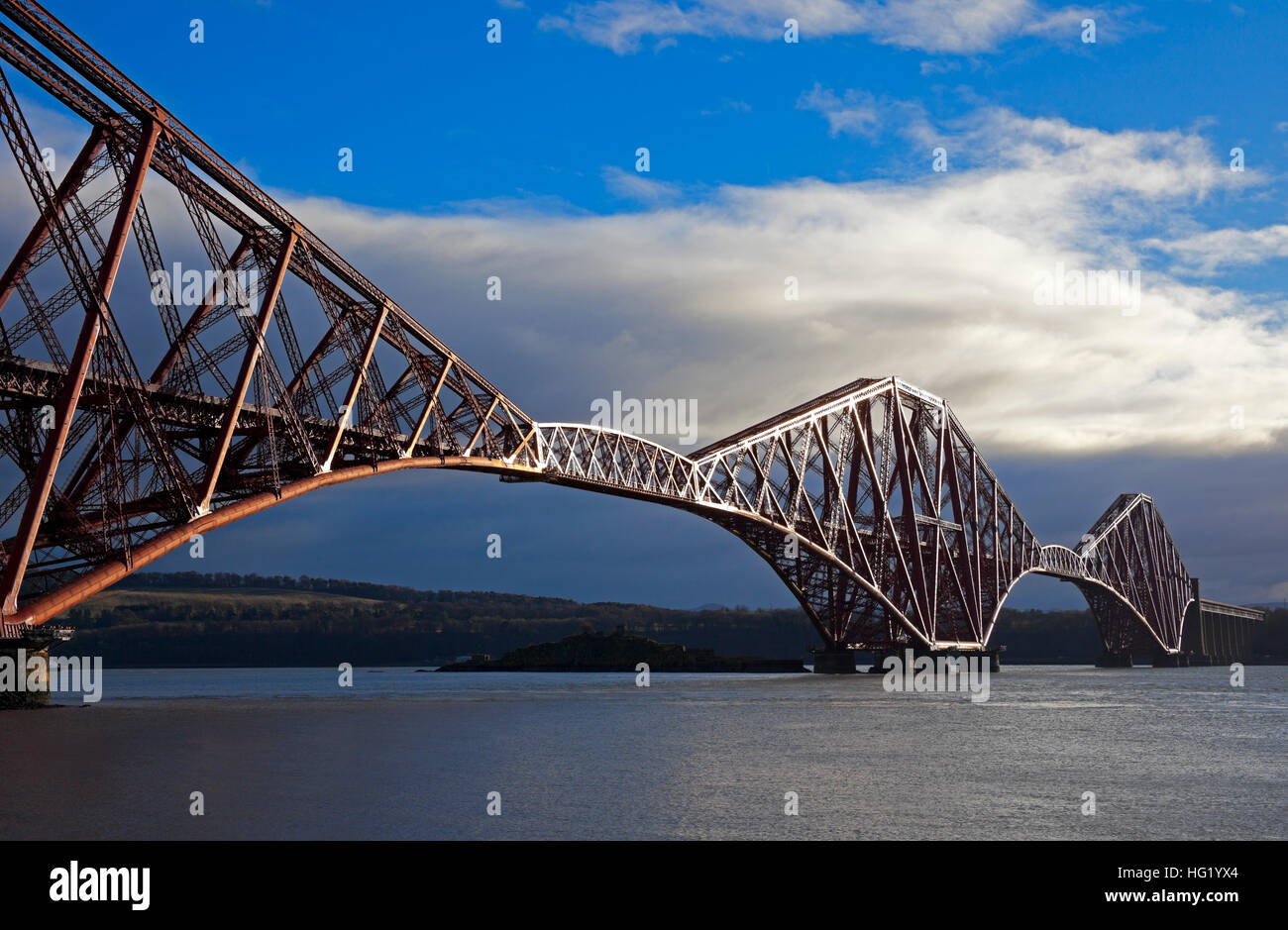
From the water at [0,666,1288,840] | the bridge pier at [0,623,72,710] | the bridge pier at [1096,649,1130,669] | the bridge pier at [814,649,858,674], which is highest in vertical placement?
the bridge pier at [0,623,72,710]

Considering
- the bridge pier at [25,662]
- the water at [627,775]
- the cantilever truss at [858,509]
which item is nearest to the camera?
the water at [627,775]

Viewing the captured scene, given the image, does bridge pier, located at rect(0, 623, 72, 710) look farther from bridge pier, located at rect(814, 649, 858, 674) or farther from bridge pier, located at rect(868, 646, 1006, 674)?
bridge pier, located at rect(868, 646, 1006, 674)

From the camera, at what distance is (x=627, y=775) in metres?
27.5

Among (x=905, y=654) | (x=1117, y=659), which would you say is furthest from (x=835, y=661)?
(x=1117, y=659)

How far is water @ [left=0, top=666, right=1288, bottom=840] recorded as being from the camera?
65.5ft

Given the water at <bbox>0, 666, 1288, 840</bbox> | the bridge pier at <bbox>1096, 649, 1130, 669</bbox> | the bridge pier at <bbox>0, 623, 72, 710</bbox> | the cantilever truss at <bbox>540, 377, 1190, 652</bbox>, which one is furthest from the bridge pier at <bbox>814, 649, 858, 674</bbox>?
the bridge pier at <bbox>1096, 649, 1130, 669</bbox>

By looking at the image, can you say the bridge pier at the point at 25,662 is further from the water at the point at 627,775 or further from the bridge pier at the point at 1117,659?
the bridge pier at the point at 1117,659

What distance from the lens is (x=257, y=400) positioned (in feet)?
148

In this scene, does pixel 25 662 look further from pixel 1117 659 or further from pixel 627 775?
pixel 1117 659

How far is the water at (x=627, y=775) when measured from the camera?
1995 centimetres

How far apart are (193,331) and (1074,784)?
33.8 meters

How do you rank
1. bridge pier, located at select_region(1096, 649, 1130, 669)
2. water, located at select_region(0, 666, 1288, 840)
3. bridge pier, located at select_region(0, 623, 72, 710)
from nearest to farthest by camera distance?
water, located at select_region(0, 666, 1288, 840) < bridge pier, located at select_region(0, 623, 72, 710) < bridge pier, located at select_region(1096, 649, 1130, 669)

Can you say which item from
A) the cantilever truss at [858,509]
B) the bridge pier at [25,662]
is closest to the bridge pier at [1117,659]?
the cantilever truss at [858,509]
